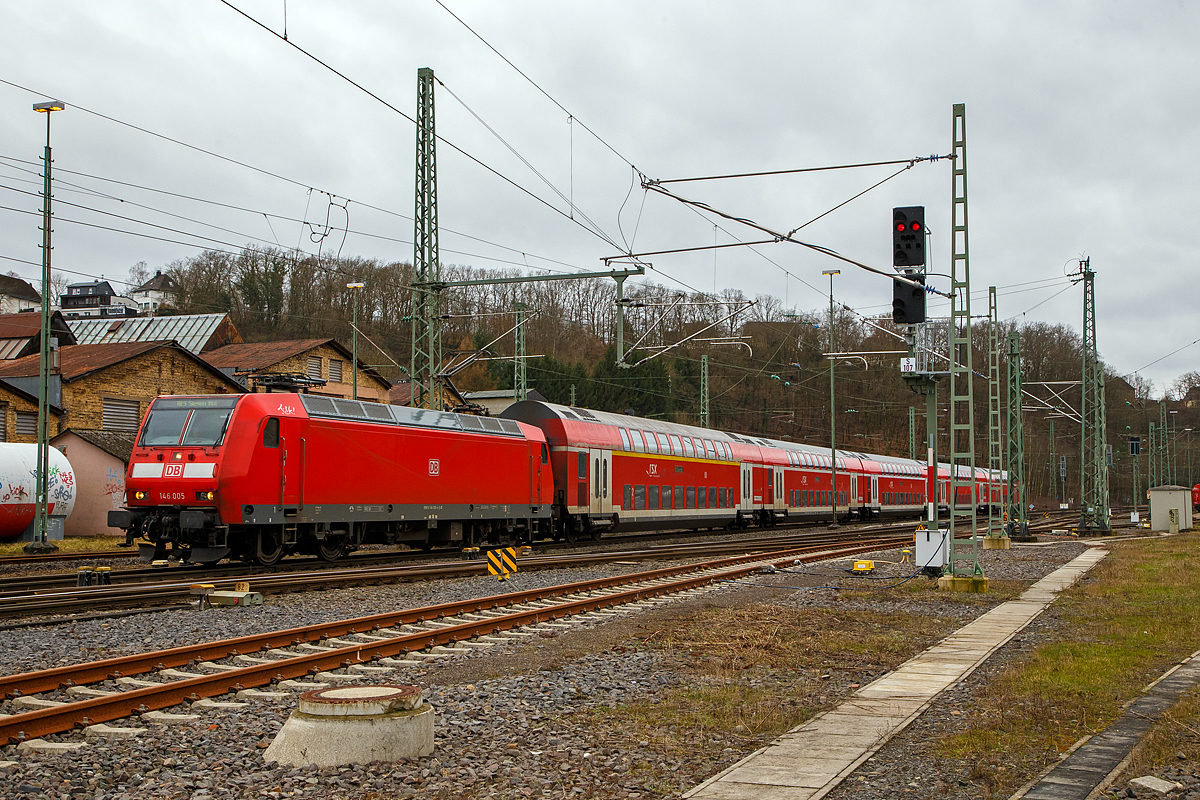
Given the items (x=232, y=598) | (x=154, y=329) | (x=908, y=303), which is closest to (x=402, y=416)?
(x=232, y=598)

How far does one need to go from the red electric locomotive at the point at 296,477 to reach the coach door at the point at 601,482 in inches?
221

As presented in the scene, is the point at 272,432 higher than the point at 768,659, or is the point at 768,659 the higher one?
the point at 272,432

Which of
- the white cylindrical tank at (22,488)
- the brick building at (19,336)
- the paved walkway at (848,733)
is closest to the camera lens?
the paved walkway at (848,733)

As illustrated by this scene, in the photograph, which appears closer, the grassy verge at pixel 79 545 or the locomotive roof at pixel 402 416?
the locomotive roof at pixel 402 416

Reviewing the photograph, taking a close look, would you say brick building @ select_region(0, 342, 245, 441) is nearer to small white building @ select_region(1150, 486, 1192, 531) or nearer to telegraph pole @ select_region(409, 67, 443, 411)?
telegraph pole @ select_region(409, 67, 443, 411)

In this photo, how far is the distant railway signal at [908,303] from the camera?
16.7 metres

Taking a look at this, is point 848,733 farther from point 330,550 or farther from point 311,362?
point 311,362

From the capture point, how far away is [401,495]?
2228cm

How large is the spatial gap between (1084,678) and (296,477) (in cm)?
1409

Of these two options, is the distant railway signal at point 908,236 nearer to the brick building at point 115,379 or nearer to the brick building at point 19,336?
the brick building at point 115,379

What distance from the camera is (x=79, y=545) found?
92.3ft

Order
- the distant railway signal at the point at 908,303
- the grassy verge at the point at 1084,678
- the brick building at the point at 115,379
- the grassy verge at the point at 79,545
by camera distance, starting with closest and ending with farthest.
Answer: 1. the grassy verge at the point at 1084,678
2. the distant railway signal at the point at 908,303
3. the grassy verge at the point at 79,545
4. the brick building at the point at 115,379

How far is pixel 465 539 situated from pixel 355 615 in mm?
12496

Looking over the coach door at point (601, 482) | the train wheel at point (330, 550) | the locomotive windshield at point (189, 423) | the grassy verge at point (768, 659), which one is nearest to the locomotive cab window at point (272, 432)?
the locomotive windshield at point (189, 423)
